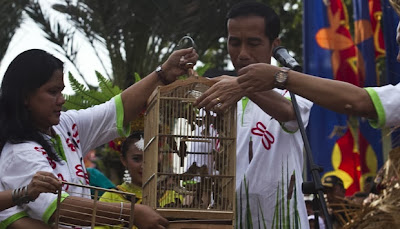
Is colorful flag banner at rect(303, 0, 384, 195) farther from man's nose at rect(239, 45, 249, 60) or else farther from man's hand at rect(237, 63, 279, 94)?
man's hand at rect(237, 63, 279, 94)

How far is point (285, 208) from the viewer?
430 centimetres

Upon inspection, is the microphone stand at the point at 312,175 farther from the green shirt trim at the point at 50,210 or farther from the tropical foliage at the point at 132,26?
the tropical foliage at the point at 132,26

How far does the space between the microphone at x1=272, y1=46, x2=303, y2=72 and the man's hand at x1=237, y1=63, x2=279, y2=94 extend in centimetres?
34

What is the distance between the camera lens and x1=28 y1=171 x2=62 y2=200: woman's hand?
11.9ft

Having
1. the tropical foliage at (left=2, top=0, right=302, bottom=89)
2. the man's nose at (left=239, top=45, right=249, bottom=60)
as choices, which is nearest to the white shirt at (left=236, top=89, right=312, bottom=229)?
the man's nose at (left=239, top=45, right=249, bottom=60)

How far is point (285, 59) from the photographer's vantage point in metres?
4.21

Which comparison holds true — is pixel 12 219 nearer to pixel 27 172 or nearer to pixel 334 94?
pixel 27 172

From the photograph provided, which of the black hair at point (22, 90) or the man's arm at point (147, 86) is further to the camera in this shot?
the man's arm at point (147, 86)

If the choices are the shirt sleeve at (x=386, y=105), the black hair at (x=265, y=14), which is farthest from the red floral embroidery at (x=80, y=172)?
the shirt sleeve at (x=386, y=105)

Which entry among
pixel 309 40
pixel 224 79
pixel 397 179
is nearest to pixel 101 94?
pixel 224 79

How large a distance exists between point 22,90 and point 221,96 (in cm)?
105

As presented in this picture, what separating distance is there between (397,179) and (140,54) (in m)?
7.47

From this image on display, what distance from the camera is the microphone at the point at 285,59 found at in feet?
13.3

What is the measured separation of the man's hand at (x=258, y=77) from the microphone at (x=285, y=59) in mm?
337
